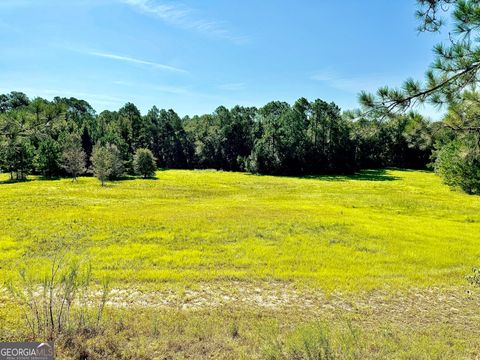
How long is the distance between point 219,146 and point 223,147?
1.20 meters

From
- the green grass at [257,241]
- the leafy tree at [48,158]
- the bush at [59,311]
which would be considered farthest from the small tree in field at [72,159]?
the bush at [59,311]

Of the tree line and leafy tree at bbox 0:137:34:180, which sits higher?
the tree line

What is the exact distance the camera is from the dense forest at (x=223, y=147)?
5881 centimetres

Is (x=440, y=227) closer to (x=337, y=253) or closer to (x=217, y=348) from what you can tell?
(x=337, y=253)

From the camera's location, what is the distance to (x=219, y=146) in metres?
86.2

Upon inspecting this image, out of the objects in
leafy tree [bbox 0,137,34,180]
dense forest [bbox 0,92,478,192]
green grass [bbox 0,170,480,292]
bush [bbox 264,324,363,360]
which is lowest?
green grass [bbox 0,170,480,292]

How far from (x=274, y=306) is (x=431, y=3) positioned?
830 cm

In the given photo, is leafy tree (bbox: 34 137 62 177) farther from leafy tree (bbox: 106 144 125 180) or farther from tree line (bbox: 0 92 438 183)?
leafy tree (bbox: 106 144 125 180)

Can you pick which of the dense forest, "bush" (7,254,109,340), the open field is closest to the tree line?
the dense forest

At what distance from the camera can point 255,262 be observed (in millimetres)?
14094

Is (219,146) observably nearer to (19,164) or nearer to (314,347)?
(19,164)

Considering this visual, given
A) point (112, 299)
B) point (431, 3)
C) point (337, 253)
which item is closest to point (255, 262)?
point (337, 253)

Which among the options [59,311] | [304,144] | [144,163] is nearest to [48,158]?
[144,163]

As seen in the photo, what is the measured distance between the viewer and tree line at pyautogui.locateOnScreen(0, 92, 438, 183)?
59.9 m
